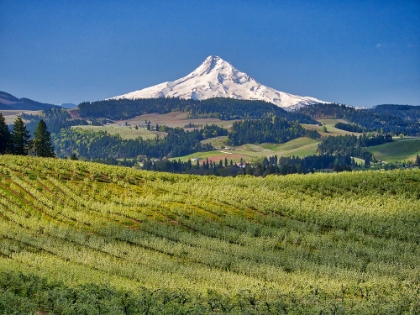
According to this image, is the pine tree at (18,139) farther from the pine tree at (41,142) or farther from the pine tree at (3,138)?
the pine tree at (41,142)

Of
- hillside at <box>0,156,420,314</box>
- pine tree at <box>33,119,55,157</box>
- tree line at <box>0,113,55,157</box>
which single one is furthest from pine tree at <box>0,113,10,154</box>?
hillside at <box>0,156,420,314</box>

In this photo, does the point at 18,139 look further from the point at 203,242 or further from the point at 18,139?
the point at 203,242

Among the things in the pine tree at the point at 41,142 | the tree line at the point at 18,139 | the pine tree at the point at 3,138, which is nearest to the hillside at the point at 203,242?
the pine tree at the point at 3,138

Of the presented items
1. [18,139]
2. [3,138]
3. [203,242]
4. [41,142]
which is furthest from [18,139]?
[203,242]

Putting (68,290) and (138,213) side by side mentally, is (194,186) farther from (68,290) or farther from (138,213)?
(68,290)

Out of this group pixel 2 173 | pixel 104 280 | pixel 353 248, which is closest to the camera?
pixel 104 280

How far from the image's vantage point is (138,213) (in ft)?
157

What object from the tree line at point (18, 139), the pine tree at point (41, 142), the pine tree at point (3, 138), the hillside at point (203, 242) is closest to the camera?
the hillside at point (203, 242)

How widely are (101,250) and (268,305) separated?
18.1m

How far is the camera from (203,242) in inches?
1569

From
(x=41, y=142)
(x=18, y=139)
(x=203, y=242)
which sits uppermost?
(x=18, y=139)

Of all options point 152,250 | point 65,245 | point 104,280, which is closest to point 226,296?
point 104,280

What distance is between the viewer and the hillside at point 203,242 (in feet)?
75.5

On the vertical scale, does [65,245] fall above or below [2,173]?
below
